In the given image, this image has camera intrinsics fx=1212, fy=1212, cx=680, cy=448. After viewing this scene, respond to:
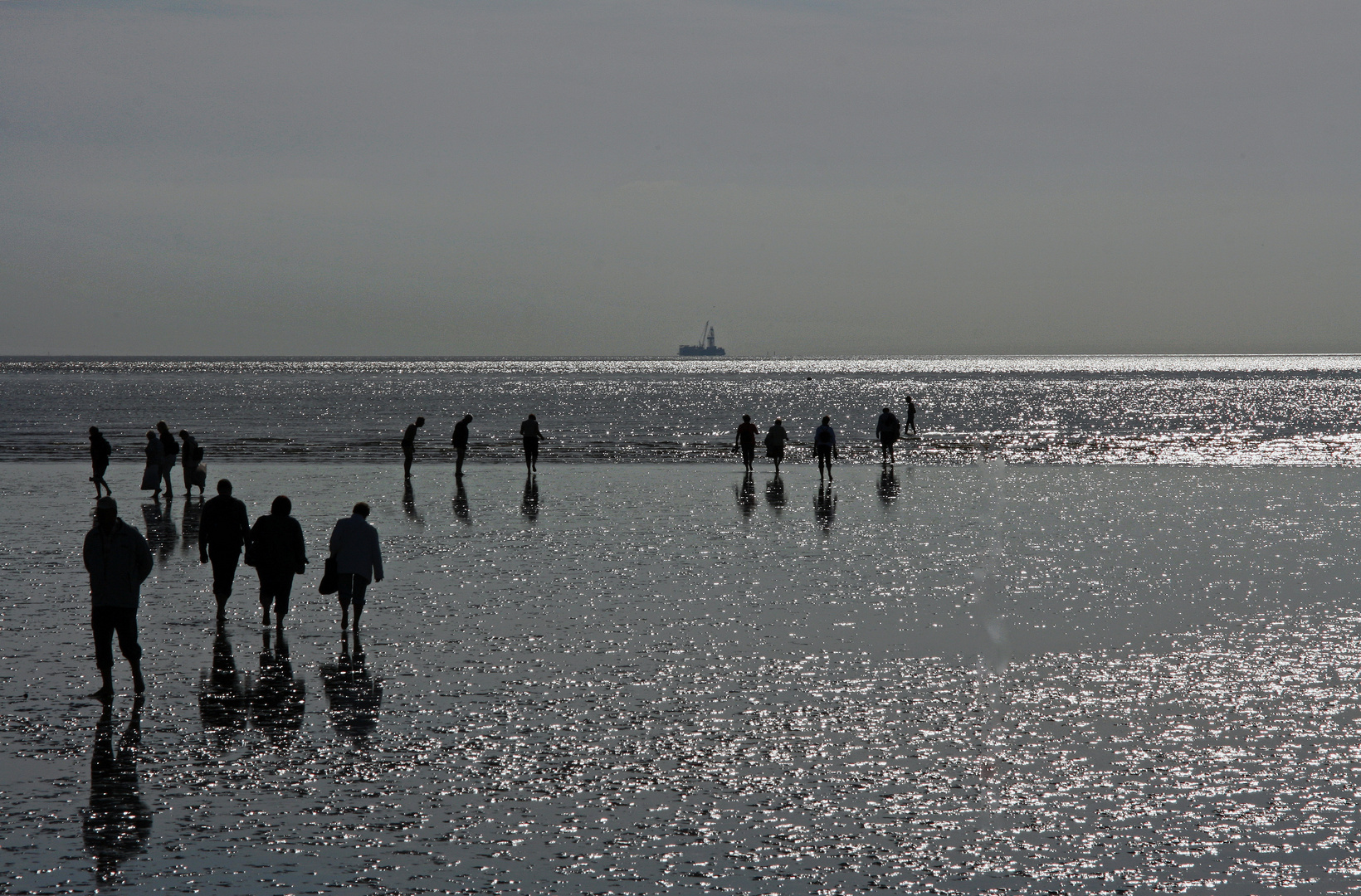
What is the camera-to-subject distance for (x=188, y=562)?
16.0 metres

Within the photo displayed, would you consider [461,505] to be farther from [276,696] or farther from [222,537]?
[276,696]

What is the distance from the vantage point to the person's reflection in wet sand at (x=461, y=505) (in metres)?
20.8

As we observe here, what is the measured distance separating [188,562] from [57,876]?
10.6 m

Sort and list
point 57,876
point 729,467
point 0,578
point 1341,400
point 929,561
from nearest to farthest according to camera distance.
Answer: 1. point 57,876
2. point 0,578
3. point 929,561
4. point 729,467
5. point 1341,400

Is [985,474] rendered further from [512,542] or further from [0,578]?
[0,578]

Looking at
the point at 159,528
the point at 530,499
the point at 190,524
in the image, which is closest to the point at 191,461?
the point at 190,524

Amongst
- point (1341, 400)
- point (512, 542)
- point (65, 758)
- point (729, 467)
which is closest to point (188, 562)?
point (512, 542)

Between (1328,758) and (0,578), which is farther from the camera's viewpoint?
(0,578)

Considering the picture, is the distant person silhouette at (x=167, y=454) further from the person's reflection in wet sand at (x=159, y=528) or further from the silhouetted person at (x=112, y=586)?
the silhouetted person at (x=112, y=586)

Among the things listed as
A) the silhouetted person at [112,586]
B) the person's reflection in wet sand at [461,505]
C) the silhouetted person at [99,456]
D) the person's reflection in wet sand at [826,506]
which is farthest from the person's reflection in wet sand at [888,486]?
the silhouetted person at [112,586]

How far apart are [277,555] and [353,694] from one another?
8.84 ft

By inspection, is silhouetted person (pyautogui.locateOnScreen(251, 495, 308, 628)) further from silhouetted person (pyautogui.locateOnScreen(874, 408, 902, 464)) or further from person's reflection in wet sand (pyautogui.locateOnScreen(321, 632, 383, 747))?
silhouetted person (pyautogui.locateOnScreen(874, 408, 902, 464))

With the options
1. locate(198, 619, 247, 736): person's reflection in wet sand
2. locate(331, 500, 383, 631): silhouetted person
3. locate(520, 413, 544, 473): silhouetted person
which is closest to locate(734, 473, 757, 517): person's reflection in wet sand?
locate(520, 413, 544, 473): silhouetted person

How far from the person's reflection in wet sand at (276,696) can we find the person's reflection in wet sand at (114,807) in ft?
2.74
